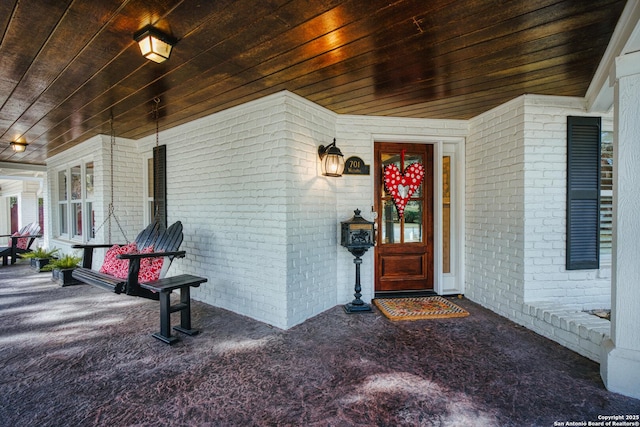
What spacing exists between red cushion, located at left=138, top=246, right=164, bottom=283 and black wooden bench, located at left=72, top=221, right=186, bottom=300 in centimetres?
5

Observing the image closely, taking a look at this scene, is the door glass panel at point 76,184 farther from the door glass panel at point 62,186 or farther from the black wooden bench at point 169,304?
the black wooden bench at point 169,304

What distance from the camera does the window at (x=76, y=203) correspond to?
563 centimetres

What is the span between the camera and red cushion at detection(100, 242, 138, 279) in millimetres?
3191

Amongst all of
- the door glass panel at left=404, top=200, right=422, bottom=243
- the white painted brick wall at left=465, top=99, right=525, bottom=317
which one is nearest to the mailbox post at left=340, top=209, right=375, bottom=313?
the door glass panel at left=404, top=200, right=422, bottom=243

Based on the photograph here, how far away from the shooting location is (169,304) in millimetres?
2820

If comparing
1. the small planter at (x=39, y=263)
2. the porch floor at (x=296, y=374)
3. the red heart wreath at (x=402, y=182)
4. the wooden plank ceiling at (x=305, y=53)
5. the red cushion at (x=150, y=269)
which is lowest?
the porch floor at (x=296, y=374)

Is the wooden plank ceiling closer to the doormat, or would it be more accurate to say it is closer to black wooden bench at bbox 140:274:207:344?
black wooden bench at bbox 140:274:207:344

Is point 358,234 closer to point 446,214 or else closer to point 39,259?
point 446,214

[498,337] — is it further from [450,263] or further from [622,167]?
[622,167]

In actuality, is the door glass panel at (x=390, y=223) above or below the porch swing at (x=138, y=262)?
above

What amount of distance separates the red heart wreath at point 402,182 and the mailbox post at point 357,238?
2.45 feet

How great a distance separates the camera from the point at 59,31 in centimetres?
207

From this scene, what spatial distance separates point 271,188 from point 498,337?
2574 mm

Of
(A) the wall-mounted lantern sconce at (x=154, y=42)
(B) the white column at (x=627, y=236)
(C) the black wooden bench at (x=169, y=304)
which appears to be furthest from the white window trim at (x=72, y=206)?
(B) the white column at (x=627, y=236)
